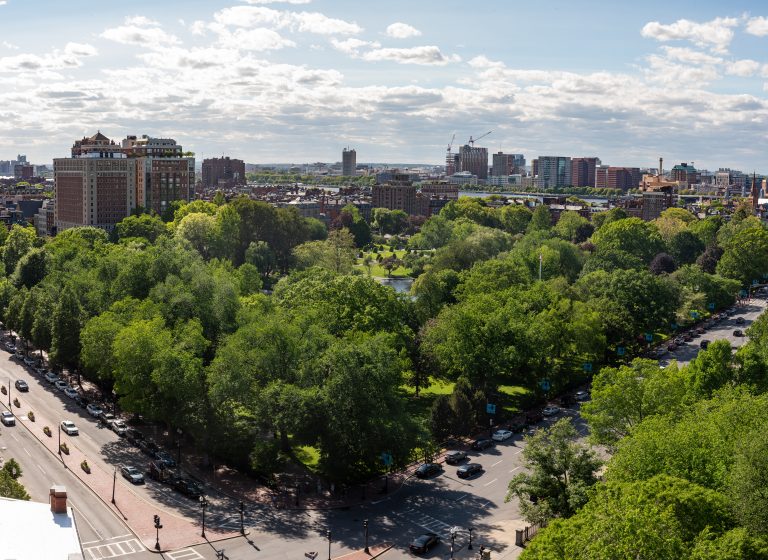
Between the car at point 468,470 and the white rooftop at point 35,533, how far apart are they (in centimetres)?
3334

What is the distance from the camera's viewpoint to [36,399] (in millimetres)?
82000

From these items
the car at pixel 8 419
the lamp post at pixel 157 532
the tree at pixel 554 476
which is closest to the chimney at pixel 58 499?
the lamp post at pixel 157 532

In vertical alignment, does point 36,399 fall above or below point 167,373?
below

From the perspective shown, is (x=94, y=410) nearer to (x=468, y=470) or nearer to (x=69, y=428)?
(x=69, y=428)

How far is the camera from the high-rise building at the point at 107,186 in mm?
183125

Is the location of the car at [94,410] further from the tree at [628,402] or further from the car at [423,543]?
the tree at [628,402]

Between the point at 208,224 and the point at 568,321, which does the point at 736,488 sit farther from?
the point at 208,224

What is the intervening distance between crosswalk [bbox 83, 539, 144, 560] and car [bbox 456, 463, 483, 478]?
24.9 metres

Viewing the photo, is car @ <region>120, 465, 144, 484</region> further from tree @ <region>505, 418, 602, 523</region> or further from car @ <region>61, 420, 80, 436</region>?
tree @ <region>505, 418, 602, 523</region>

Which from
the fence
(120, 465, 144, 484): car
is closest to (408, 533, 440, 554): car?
the fence

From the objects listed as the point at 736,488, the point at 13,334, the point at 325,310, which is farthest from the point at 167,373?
the point at 13,334

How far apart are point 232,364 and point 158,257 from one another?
38.0m

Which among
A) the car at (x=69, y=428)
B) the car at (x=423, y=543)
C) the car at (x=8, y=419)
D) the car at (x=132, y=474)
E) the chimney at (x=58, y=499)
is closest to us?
the chimney at (x=58, y=499)

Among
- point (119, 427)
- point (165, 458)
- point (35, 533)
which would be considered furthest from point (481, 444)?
point (35, 533)
